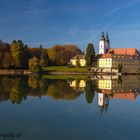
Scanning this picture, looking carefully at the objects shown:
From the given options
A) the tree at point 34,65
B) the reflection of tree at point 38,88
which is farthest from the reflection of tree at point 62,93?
the tree at point 34,65

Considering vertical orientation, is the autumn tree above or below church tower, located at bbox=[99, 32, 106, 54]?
below

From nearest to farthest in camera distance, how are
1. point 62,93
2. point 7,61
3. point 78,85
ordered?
point 62,93
point 78,85
point 7,61

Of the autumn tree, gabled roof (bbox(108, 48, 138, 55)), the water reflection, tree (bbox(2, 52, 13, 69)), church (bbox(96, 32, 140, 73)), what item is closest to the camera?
the water reflection

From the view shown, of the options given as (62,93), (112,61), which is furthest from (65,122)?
(112,61)

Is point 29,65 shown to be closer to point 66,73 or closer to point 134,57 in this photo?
point 66,73

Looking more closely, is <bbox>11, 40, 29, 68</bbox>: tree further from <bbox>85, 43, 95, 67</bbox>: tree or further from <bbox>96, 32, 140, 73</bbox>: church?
<bbox>96, 32, 140, 73</bbox>: church

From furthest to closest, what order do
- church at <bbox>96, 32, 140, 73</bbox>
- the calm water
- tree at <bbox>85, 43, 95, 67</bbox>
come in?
church at <bbox>96, 32, 140, 73</bbox>, tree at <bbox>85, 43, 95, 67</bbox>, the calm water

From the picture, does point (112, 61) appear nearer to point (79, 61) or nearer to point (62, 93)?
point (79, 61)

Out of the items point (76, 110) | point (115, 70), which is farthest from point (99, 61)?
point (76, 110)

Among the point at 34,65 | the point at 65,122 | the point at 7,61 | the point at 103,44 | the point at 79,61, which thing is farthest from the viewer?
the point at 103,44

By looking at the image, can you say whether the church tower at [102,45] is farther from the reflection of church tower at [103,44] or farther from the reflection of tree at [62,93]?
the reflection of tree at [62,93]

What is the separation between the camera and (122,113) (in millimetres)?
16031

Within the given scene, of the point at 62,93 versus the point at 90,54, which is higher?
the point at 90,54

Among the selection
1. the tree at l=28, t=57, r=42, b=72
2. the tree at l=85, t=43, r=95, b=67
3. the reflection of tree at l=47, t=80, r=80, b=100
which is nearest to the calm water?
the reflection of tree at l=47, t=80, r=80, b=100
